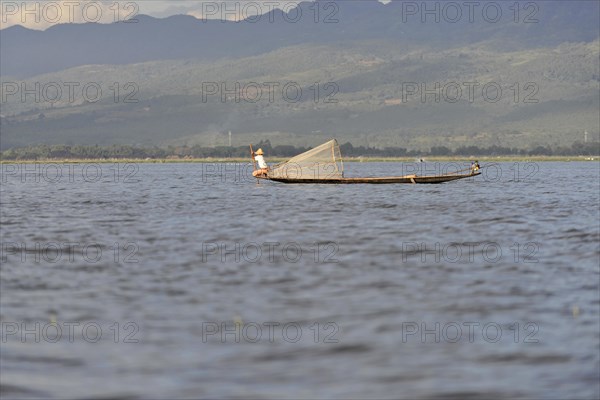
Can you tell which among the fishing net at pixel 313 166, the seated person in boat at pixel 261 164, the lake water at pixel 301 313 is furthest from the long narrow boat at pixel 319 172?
the lake water at pixel 301 313

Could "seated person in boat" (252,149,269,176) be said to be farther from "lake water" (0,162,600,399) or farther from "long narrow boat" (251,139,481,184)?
"lake water" (0,162,600,399)

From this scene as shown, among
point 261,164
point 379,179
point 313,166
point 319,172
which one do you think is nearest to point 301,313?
point 379,179

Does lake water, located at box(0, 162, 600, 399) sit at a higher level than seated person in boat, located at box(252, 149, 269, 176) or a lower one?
lower

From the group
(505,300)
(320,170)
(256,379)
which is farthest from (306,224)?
(320,170)

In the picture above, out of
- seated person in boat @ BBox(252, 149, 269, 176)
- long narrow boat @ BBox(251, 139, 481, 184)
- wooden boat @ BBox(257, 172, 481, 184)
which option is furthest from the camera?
seated person in boat @ BBox(252, 149, 269, 176)

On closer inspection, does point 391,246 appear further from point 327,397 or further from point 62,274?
point 327,397

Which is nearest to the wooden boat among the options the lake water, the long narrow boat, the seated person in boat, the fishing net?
the long narrow boat

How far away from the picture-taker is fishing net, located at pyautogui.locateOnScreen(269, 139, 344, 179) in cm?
10956

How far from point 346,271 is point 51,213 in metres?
40.2

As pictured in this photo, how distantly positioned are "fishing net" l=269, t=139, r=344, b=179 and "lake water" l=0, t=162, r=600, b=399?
54.8 m

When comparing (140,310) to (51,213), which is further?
(51,213)

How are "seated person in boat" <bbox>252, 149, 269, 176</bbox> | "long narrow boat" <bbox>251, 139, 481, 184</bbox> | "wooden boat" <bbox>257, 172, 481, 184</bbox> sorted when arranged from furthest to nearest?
Answer: "seated person in boat" <bbox>252, 149, 269, 176</bbox> < "long narrow boat" <bbox>251, 139, 481, 184</bbox> < "wooden boat" <bbox>257, 172, 481, 184</bbox>

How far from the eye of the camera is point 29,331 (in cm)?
2520

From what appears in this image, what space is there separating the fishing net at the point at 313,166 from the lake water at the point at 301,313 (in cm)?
5485
